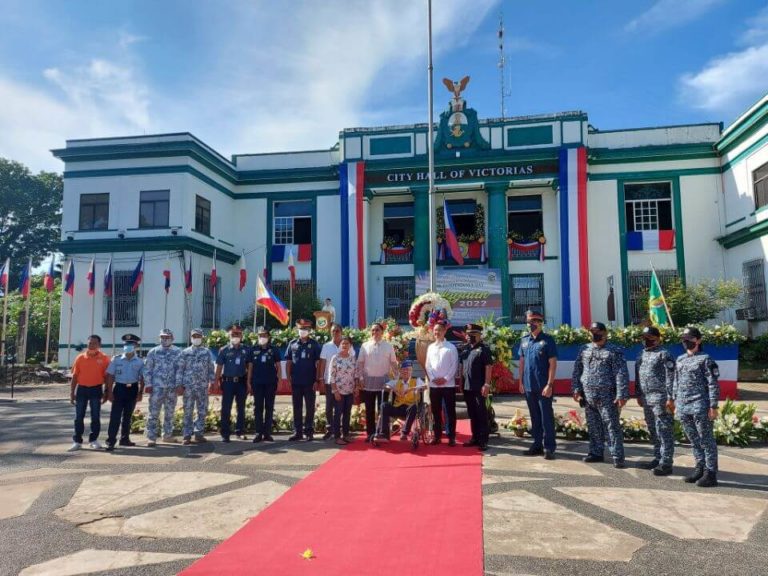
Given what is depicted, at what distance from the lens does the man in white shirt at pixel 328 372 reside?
8.19 metres

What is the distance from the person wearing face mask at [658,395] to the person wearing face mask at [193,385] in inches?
240

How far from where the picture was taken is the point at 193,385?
8.26m

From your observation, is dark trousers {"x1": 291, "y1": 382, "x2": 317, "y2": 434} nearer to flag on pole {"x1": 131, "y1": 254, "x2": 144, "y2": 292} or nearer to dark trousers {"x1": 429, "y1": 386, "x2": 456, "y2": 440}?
dark trousers {"x1": 429, "y1": 386, "x2": 456, "y2": 440}

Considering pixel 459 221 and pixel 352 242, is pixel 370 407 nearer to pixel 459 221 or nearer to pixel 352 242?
pixel 352 242

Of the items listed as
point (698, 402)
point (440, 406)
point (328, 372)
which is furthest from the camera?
point (328, 372)

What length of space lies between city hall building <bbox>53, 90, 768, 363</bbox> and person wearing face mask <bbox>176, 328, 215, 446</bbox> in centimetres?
1190

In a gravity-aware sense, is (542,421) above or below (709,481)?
above

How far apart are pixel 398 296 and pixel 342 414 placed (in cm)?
1422

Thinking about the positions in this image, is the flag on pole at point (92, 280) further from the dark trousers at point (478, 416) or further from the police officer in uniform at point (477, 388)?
the dark trousers at point (478, 416)

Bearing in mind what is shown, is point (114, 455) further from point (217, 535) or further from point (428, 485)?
point (428, 485)

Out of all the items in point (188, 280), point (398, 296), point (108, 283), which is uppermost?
point (188, 280)

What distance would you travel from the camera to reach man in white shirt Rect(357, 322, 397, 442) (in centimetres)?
790

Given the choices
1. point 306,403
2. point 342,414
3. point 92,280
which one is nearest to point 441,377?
point 342,414

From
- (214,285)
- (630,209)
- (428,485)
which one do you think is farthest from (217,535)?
(630,209)
